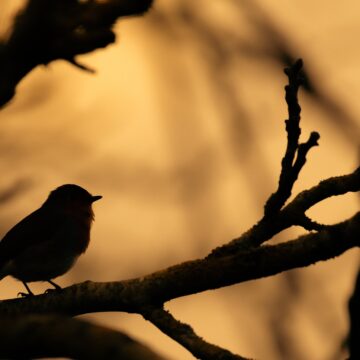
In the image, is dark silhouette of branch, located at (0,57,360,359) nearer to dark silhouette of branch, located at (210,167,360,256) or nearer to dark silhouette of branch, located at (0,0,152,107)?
dark silhouette of branch, located at (210,167,360,256)

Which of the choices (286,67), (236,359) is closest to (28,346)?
(236,359)

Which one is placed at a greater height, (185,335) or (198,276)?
(198,276)

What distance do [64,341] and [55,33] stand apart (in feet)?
5.99

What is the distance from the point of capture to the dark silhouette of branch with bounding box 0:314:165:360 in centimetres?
163

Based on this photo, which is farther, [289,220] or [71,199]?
[71,199]

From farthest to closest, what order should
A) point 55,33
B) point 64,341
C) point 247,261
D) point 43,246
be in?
point 43,246
point 55,33
point 247,261
point 64,341

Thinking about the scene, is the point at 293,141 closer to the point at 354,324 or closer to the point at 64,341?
the point at 354,324

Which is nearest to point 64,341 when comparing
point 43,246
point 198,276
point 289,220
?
point 198,276

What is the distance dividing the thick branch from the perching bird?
250cm

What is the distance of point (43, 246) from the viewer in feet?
22.4

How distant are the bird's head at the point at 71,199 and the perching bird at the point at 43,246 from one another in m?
0.27

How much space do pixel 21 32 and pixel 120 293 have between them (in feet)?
4.21

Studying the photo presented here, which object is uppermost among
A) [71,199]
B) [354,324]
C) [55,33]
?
[71,199]

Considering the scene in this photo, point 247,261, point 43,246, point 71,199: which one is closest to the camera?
point 247,261
